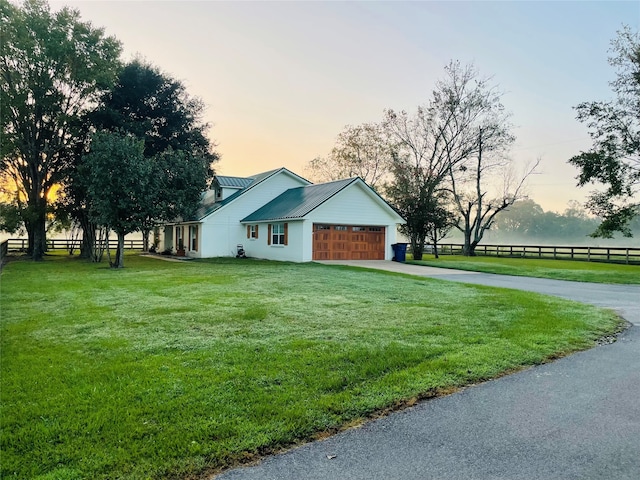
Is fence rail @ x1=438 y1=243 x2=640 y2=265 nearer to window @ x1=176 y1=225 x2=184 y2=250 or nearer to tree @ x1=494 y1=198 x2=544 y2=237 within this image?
window @ x1=176 y1=225 x2=184 y2=250

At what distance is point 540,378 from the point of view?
4883 mm

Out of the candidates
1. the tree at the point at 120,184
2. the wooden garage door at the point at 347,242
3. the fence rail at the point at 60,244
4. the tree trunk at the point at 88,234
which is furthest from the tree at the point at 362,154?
the tree at the point at 120,184

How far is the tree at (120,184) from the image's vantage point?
19.5m

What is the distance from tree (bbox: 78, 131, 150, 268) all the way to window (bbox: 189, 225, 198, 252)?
6.61 meters

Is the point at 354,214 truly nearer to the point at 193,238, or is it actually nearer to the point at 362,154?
the point at 193,238

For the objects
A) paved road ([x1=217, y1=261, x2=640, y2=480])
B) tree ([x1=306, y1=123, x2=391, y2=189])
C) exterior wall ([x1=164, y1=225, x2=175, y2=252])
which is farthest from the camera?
tree ([x1=306, y1=123, x2=391, y2=189])

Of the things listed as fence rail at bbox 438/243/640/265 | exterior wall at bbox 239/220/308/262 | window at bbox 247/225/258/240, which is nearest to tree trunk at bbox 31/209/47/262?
exterior wall at bbox 239/220/308/262

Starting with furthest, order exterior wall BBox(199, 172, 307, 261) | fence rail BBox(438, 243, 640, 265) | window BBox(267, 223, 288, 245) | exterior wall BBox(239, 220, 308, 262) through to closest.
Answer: fence rail BBox(438, 243, 640, 265)
exterior wall BBox(199, 172, 307, 261)
window BBox(267, 223, 288, 245)
exterior wall BBox(239, 220, 308, 262)

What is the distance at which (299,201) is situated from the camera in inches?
988

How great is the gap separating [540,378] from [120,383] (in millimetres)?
4657

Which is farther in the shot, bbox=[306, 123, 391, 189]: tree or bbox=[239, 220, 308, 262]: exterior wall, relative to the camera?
bbox=[306, 123, 391, 189]: tree

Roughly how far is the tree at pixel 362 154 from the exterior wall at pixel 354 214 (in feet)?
55.1

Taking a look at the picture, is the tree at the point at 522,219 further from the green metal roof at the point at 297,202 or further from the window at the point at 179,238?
the window at the point at 179,238

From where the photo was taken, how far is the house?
2308 centimetres
